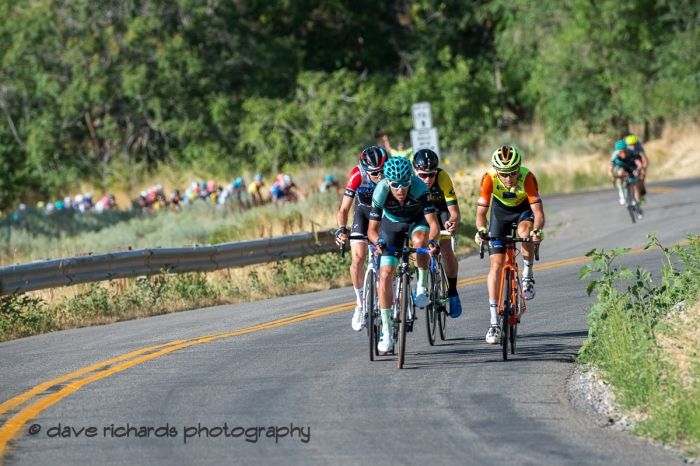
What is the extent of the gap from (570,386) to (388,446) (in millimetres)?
2357

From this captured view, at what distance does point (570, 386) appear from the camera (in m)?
8.66

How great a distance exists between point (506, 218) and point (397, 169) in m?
1.78

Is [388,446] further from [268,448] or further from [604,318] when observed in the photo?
[604,318]

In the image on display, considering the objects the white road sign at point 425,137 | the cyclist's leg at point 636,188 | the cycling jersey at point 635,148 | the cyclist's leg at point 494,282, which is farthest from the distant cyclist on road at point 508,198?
the white road sign at point 425,137

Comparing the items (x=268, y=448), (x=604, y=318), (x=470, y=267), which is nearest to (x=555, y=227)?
(x=470, y=267)

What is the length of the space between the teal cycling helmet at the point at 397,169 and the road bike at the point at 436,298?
46.2 inches

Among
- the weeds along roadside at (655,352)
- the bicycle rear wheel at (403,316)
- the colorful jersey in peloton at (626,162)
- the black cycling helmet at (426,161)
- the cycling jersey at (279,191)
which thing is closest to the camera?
the weeds along roadside at (655,352)

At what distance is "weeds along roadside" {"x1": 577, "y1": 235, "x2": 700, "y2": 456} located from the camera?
700 cm

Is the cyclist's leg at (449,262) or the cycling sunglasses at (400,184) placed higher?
the cycling sunglasses at (400,184)

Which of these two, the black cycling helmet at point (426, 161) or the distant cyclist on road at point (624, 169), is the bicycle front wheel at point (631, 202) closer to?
the distant cyclist on road at point (624, 169)

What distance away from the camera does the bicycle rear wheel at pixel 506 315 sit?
31.2 ft

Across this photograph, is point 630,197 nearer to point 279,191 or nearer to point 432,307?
point 279,191

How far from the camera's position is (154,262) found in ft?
50.9

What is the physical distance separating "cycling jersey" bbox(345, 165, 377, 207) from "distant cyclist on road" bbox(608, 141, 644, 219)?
12.4 m
